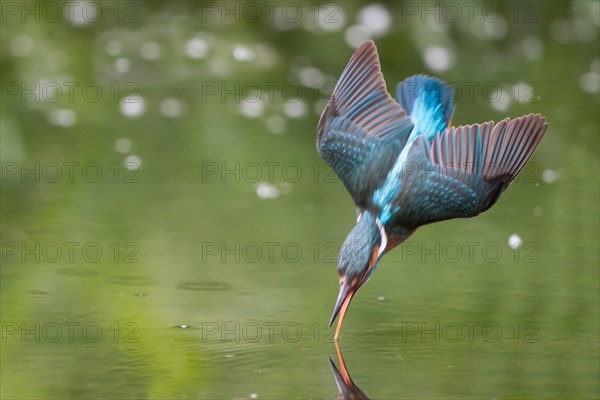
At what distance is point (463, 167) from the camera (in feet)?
9.75

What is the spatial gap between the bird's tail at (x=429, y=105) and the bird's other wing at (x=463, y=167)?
0.16 m

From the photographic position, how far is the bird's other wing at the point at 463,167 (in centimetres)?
293

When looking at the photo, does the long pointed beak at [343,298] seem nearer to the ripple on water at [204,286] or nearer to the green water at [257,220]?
the green water at [257,220]

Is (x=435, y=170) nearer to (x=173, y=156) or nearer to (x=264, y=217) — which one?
(x=264, y=217)

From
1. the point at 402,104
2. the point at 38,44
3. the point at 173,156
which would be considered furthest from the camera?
the point at 38,44

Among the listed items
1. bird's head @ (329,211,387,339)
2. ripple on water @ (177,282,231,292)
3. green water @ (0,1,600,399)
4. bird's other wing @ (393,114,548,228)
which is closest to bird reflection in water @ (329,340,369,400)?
green water @ (0,1,600,399)

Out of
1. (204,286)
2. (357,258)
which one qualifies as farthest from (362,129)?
(204,286)

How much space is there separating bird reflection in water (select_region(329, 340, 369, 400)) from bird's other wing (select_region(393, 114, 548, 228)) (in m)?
0.48

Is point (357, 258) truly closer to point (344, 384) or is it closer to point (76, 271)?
point (344, 384)

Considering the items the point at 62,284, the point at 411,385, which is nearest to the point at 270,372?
the point at 411,385

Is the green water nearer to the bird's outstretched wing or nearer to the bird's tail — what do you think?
the bird's outstretched wing

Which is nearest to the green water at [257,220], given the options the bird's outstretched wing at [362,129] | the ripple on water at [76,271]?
the ripple on water at [76,271]

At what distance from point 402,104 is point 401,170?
0.33 metres

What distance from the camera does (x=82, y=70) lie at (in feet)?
18.8
